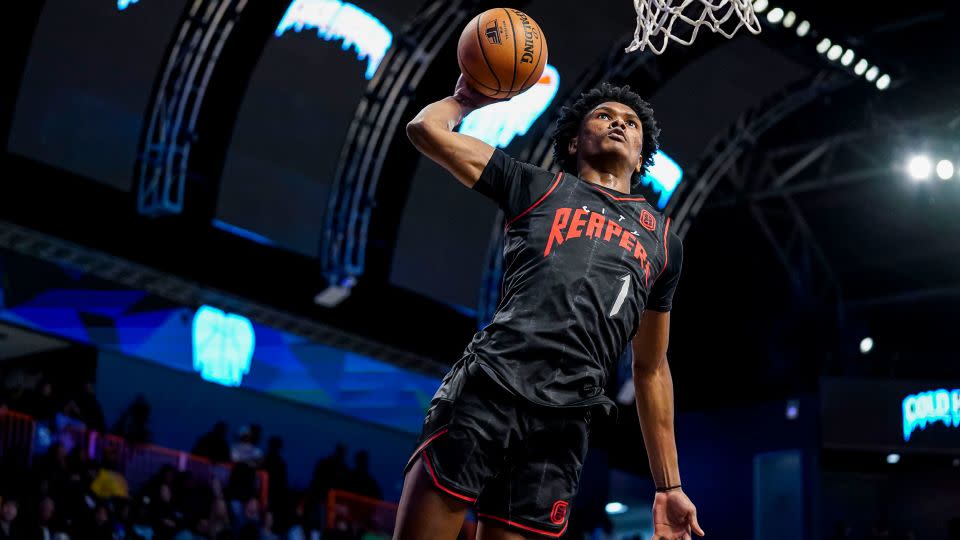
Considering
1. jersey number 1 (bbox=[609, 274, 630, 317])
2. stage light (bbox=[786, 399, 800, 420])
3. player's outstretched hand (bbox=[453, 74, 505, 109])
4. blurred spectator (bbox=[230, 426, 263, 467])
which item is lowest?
blurred spectator (bbox=[230, 426, 263, 467])

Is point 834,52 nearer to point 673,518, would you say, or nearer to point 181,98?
point 181,98

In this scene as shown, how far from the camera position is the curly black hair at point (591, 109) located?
12.1 ft

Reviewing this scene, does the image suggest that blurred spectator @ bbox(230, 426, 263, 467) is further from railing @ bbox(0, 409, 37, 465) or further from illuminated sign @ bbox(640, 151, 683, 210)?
illuminated sign @ bbox(640, 151, 683, 210)

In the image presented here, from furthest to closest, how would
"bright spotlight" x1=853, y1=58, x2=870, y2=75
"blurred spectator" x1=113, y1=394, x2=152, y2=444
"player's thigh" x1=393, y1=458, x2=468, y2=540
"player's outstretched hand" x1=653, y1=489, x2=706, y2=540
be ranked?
"bright spotlight" x1=853, y1=58, x2=870, y2=75
"blurred spectator" x1=113, y1=394, x2=152, y2=444
"player's outstretched hand" x1=653, y1=489, x2=706, y2=540
"player's thigh" x1=393, y1=458, x2=468, y2=540

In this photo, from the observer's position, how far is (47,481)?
9.56 m

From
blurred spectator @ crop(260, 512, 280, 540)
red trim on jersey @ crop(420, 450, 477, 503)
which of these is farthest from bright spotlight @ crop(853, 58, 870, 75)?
red trim on jersey @ crop(420, 450, 477, 503)

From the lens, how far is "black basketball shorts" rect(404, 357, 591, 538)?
3.11 meters

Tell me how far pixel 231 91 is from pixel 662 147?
594 centimetres

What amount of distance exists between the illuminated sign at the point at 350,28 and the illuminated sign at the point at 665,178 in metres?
4.14

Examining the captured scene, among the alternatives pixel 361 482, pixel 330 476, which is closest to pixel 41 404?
pixel 330 476

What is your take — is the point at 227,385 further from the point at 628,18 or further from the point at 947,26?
the point at 947,26

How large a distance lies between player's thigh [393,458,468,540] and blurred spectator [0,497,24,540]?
667 cm

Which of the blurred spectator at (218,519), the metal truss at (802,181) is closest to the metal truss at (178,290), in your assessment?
the blurred spectator at (218,519)

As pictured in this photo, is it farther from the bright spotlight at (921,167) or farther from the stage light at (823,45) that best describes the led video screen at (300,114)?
the bright spotlight at (921,167)
